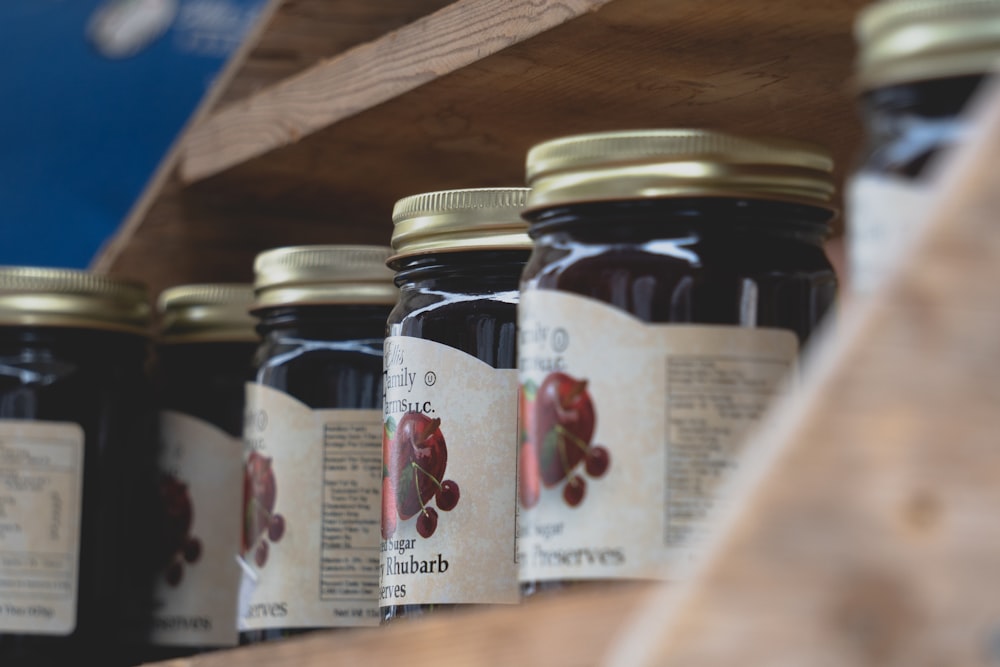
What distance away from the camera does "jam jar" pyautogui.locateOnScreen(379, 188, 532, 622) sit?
0.85 meters

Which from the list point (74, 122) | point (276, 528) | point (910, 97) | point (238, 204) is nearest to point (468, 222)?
point (276, 528)

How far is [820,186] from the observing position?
2.51 ft

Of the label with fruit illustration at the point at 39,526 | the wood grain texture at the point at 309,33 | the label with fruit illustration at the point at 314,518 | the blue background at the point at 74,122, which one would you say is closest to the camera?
the label with fruit illustration at the point at 314,518

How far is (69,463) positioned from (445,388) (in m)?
0.37

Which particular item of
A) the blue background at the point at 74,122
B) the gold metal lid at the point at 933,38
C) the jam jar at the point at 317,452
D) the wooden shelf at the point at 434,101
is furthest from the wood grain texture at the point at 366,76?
the blue background at the point at 74,122

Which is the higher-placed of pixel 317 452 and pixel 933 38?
pixel 933 38

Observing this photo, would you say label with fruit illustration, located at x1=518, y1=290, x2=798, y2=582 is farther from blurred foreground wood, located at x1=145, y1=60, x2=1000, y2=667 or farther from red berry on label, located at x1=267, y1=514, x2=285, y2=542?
red berry on label, located at x1=267, y1=514, x2=285, y2=542

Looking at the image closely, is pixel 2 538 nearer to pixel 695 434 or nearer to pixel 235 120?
pixel 235 120

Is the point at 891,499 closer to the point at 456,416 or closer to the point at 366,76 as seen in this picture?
the point at 456,416

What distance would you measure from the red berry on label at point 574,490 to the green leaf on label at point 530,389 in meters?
0.05

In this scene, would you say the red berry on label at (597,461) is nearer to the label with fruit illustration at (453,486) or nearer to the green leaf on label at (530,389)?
the green leaf on label at (530,389)

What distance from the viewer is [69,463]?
113 centimetres

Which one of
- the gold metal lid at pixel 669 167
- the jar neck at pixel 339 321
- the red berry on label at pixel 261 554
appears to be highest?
the gold metal lid at pixel 669 167

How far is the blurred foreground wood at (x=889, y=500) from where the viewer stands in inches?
18.4
